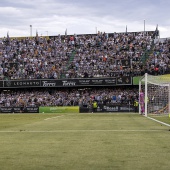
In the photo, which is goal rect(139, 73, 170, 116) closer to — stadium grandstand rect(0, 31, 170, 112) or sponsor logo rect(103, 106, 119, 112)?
stadium grandstand rect(0, 31, 170, 112)

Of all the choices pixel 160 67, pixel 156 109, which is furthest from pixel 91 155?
pixel 160 67

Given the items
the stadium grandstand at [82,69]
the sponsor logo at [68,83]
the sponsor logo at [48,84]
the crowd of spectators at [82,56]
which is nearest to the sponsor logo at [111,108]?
the stadium grandstand at [82,69]

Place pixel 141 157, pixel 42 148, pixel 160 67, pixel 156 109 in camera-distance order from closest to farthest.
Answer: pixel 141 157 < pixel 42 148 < pixel 156 109 < pixel 160 67

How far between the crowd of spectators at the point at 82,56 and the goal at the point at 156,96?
6.76 metres

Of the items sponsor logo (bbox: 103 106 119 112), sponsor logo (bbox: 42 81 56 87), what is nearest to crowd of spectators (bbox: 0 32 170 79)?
sponsor logo (bbox: 42 81 56 87)

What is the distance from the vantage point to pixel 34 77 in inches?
2153

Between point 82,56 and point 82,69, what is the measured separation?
3053 mm

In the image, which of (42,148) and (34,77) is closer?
(42,148)

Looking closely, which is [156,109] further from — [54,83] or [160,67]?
[54,83]

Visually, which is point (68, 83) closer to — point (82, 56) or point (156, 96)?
point (82, 56)

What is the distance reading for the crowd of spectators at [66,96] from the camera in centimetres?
5084

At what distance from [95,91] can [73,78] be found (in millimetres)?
4098

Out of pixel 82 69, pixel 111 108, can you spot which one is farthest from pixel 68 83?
pixel 111 108

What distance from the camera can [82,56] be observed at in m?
56.4
